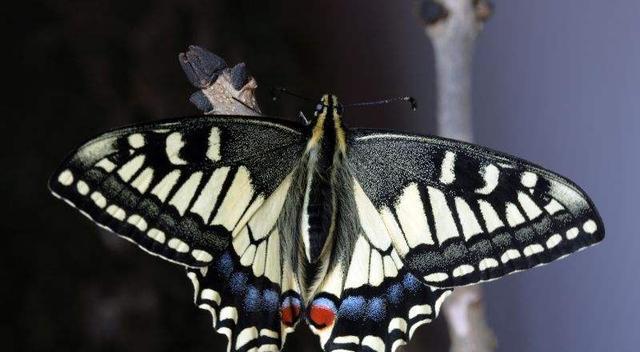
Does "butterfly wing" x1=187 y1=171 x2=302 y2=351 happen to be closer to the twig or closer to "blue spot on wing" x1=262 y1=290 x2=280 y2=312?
"blue spot on wing" x1=262 y1=290 x2=280 y2=312

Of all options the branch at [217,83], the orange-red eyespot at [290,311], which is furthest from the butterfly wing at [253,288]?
the branch at [217,83]

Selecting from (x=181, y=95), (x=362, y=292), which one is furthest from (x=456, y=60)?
(x=181, y=95)

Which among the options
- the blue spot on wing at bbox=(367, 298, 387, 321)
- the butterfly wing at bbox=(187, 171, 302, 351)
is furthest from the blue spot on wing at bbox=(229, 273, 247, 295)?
the blue spot on wing at bbox=(367, 298, 387, 321)

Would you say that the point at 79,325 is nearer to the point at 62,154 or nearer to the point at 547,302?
the point at 62,154

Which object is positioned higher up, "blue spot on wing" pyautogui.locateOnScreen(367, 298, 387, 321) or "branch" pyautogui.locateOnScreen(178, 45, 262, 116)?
"branch" pyautogui.locateOnScreen(178, 45, 262, 116)

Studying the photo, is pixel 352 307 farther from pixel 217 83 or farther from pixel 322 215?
pixel 217 83

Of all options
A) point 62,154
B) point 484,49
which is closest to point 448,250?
point 62,154
